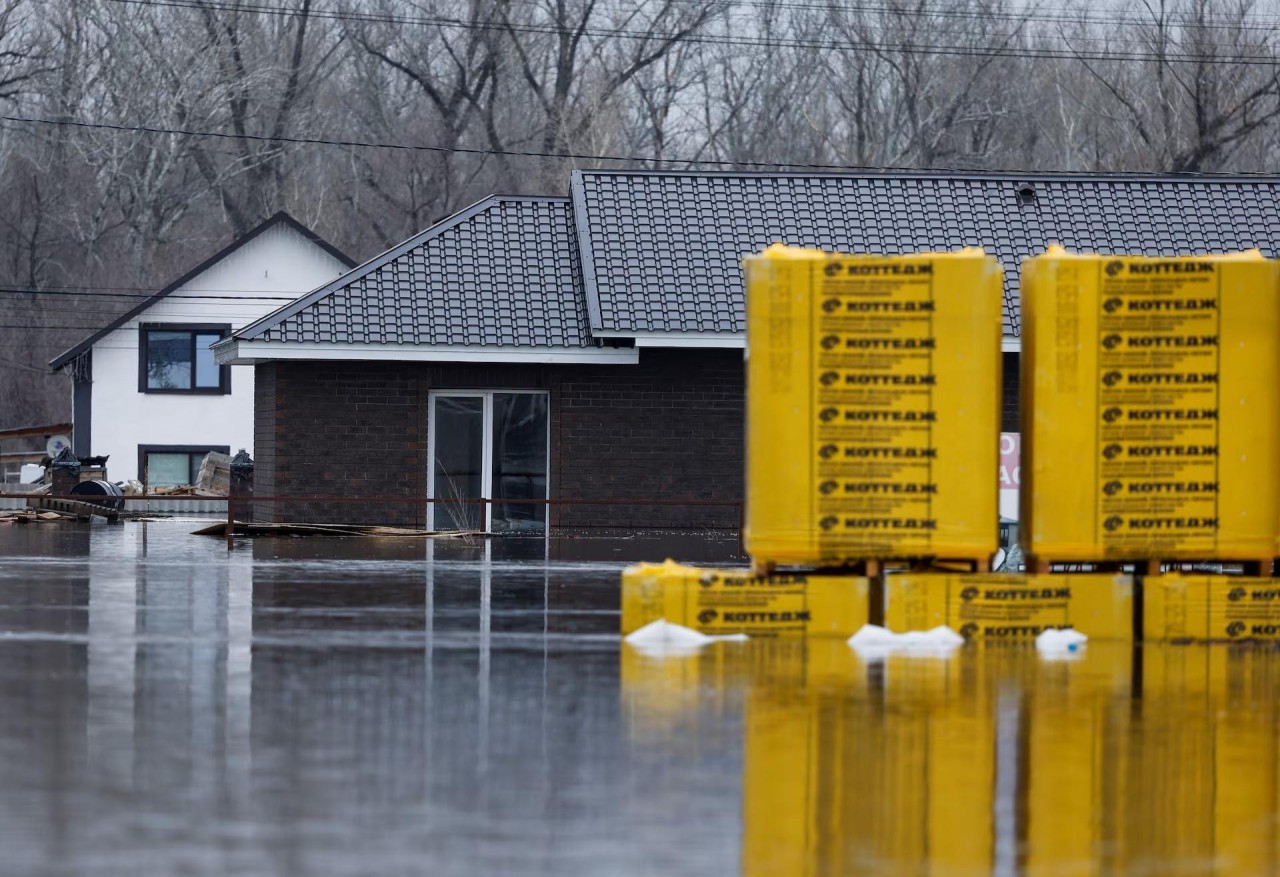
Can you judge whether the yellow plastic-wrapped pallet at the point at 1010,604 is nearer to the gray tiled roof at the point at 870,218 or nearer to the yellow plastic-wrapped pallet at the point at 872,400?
the yellow plastic-wrapped pallet at the point at 872,400

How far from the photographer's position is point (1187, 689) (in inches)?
420

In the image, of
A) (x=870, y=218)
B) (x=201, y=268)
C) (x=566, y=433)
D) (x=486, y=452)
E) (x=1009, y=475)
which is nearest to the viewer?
(x=1009, y=475)

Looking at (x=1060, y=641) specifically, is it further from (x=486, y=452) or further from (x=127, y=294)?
(x=127, y=294)

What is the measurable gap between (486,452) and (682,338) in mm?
3244

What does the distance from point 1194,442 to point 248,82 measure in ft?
157

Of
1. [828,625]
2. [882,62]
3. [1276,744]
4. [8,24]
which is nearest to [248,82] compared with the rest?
[8,24]

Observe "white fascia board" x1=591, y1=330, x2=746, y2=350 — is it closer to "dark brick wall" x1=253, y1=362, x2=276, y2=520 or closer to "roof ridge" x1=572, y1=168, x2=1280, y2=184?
"roof ridge" x1=572, y1=168, x2=1280, y2=184

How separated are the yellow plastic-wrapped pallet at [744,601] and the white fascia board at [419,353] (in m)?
15.3

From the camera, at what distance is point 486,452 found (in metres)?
28.5

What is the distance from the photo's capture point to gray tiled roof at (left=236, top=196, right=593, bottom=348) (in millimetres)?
28062

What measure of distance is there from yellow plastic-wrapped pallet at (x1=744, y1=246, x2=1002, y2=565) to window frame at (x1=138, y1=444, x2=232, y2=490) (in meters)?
39.8

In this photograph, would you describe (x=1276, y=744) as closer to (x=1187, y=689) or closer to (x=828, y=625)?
(x=1187, y=689)

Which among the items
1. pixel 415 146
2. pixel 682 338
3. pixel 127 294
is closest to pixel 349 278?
pixel 682 338

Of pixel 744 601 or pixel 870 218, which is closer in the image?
pixel 744 601
